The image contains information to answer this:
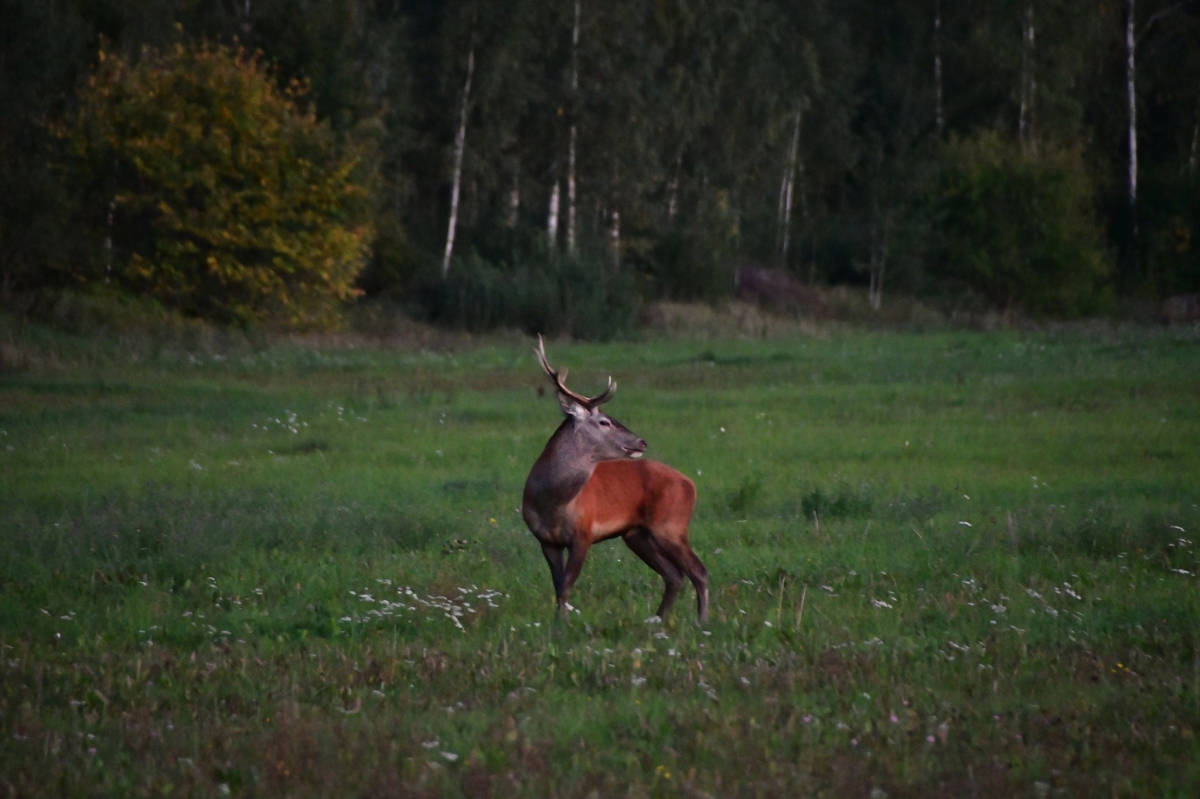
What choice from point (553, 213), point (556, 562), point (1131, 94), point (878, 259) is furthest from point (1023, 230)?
point (556, 562)

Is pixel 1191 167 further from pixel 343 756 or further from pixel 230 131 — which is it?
pixel 343 756

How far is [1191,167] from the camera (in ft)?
174

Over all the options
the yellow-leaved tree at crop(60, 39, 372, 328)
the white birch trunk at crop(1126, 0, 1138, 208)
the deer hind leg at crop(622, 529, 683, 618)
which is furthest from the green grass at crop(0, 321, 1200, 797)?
the white birch trunk at crop(1126, 0, 1138, 208)

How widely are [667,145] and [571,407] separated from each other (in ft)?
136

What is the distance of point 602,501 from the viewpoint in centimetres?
877

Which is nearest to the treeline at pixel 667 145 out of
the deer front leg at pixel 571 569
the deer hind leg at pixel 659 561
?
the deer hind leg at pixel 659 561

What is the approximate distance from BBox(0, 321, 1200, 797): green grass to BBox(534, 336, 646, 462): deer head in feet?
3.36

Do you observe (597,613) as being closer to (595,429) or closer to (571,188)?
(595,429)

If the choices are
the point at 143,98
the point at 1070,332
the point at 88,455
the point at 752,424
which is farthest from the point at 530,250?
the point at 88,455

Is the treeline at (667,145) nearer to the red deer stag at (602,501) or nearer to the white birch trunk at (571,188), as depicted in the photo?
the white birch trunk at (571,188)

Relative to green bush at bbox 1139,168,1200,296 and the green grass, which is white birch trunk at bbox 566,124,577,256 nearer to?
green bush at bbox 1139,168,1200,296

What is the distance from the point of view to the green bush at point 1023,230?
4734 cm

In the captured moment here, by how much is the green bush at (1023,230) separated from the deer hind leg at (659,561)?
41.7 m

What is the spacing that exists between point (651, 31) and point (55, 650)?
42.7 m
